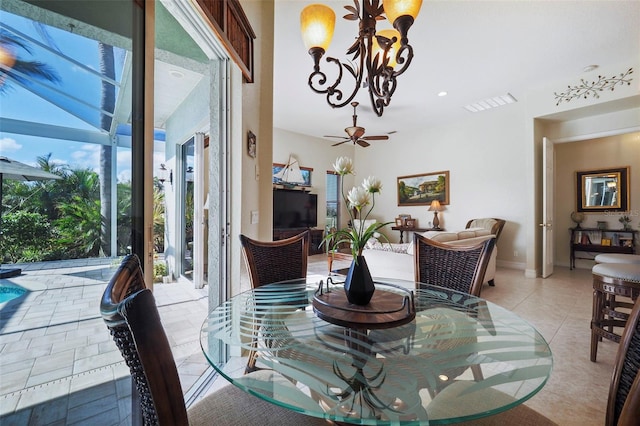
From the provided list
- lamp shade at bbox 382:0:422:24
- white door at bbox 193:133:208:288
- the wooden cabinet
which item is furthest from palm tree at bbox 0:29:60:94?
the wooden cabinet

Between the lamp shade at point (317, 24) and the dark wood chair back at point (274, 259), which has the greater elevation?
the lamp shade at point (317, 24)

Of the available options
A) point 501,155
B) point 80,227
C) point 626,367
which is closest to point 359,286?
point 626,367

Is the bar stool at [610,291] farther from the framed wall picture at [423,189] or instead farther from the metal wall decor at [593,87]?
the framed wall picture at [423,189]

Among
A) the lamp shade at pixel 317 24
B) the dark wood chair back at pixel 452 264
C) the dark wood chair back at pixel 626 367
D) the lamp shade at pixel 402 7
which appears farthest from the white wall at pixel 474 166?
the dark wood chair back at pixel 626 367

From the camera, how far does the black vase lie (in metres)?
1.09

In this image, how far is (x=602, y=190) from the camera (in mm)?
5016

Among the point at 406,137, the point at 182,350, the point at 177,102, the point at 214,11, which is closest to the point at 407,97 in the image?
the point at 406,137

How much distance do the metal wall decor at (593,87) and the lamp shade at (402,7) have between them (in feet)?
14.2

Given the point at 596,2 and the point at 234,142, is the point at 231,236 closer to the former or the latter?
the point at 234,142

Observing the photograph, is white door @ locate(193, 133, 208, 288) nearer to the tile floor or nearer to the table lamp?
the tile floor

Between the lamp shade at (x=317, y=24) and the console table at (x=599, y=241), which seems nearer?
the lamp shade at (x=317, y=24)

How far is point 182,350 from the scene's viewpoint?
2119 millimetres

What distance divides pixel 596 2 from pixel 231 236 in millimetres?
4013

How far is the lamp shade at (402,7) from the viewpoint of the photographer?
1367mm
